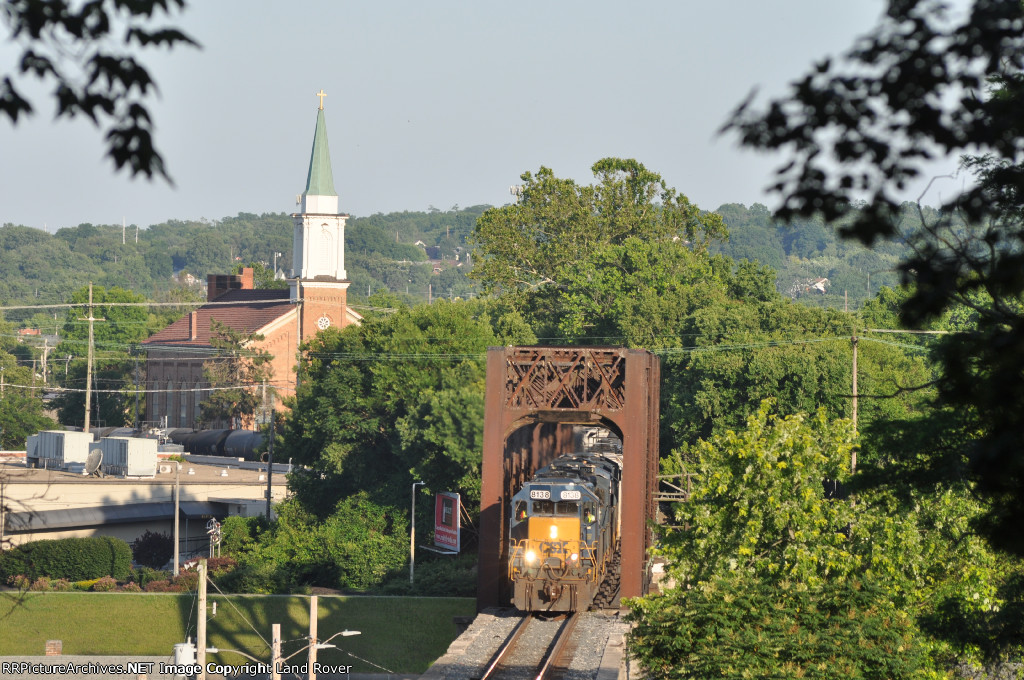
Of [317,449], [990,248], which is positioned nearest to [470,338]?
[317,449]

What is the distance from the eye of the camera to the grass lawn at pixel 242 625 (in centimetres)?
4869

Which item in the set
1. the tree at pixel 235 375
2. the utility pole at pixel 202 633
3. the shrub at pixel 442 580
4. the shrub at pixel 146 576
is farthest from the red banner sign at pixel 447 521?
the tree at pixel 235 375

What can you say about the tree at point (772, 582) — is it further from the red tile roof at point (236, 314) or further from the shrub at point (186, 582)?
the red tile roof at point (236, 314)

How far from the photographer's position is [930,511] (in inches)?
1144

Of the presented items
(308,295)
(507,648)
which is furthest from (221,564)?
(308,295)

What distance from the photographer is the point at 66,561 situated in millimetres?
63531

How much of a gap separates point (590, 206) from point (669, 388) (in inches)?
1213

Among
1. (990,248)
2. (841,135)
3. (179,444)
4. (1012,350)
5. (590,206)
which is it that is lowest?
(179,444)

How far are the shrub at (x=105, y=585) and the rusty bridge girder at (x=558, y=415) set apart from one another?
1136 inches

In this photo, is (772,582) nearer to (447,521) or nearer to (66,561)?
(447,521)

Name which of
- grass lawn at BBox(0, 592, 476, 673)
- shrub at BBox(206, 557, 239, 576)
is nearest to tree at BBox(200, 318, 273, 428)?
shrub at BBox(206, 557, 239, 576)

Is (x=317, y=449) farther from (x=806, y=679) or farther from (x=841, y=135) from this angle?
(x=841, y=135)

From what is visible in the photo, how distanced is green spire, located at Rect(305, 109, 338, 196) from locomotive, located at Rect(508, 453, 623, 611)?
270 feet

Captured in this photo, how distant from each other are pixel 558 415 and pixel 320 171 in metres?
79.9
